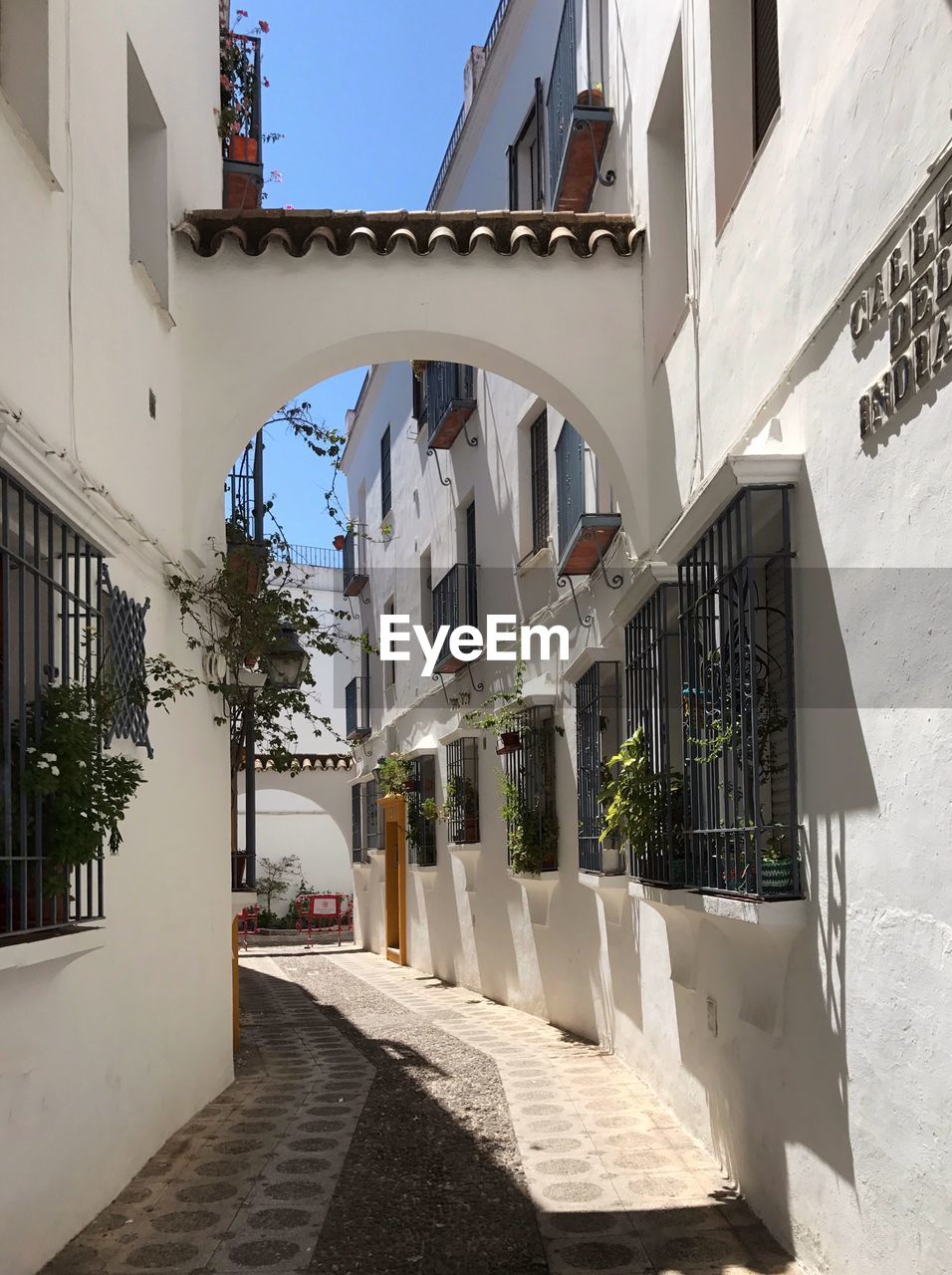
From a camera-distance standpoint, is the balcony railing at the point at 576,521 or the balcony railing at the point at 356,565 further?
the balcony railing at the point at 356,565

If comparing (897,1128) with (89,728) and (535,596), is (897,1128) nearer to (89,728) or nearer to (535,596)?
(89,728)

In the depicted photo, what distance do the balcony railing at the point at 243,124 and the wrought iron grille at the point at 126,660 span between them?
5.39 meters

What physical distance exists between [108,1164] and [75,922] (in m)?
1.46

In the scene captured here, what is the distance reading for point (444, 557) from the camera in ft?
50.8

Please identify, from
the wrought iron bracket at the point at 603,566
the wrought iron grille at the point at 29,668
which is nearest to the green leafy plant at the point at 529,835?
the wrought iron bracket at the point at 603,566

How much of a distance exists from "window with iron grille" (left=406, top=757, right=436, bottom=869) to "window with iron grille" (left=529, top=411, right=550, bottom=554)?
475 cm

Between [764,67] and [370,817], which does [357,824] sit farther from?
[764,67]

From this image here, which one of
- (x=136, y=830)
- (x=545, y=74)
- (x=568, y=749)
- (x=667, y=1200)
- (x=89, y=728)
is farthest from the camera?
(x=545, y=74)

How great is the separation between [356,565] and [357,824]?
434cm

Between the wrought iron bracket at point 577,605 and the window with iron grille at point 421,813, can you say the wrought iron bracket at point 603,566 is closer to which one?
the wrought iron bracket at point 577,605

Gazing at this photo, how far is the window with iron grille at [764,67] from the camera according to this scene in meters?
5.95

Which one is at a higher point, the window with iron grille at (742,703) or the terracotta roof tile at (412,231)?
the terracotta roof tile at (412,231)

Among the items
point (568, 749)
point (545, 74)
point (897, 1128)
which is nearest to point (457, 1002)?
point (568, 749)

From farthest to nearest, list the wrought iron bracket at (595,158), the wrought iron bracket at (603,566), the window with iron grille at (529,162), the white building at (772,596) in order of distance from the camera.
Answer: the window with iron grille at (529,162)
the wrought iron bracket at (595,158)
the wrought iron bracket at (603,566)
the white building at (772,596)
